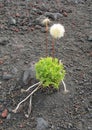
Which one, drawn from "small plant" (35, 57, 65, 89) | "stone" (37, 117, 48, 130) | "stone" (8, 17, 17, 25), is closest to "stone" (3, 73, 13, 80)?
"small plant" (35, 57, 65, 89)

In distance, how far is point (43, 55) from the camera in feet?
18.5

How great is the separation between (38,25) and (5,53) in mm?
1116

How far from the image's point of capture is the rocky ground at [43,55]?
4.35 metres

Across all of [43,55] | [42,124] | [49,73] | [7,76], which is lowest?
[42,124]

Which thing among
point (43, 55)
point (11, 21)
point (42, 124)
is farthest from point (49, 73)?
point (11, 21)

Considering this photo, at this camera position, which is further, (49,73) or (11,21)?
(11,21)

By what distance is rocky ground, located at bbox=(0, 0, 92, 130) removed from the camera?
14.3 ft

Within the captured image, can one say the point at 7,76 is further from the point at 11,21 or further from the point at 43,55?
the point at 11,21

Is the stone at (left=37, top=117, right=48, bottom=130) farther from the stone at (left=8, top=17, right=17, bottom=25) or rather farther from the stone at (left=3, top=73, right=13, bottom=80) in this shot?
the stone at (left=8, top=17, right=17, bottom=25)

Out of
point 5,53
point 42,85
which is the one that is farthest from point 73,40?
point 42,85

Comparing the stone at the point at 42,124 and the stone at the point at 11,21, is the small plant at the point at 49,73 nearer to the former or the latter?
the stone at the point at 42,124

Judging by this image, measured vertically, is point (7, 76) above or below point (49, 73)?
below

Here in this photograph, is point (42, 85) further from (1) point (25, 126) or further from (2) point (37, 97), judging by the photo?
(1) point (25, 126)

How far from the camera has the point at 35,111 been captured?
14.5ft
